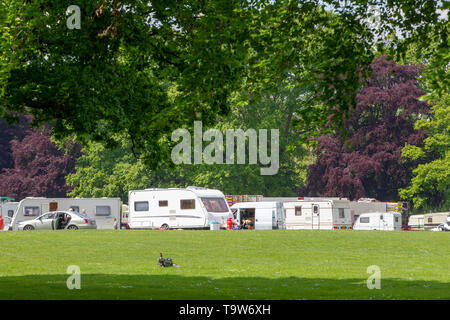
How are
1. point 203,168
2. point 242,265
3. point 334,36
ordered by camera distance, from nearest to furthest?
point 334,36, point 242,265, point 203,168

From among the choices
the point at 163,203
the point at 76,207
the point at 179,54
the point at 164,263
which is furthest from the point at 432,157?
the point at 179,54

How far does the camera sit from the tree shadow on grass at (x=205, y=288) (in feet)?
47.1

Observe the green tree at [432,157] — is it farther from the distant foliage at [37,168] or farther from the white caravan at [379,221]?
the distant foliage at [37,168]

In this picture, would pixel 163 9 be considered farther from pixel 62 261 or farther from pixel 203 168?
pixel 203 168

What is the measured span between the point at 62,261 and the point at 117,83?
8600 mm

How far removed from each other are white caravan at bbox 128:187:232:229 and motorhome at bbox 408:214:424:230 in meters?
24.1

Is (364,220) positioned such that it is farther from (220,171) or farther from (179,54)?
(179,54)

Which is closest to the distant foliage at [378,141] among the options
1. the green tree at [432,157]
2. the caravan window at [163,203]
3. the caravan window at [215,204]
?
the green tree at [432,157]

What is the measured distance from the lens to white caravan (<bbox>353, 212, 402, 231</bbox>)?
55.9 m

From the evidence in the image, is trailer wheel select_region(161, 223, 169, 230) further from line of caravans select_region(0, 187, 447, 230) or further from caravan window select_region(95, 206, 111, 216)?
caravan window select_region(95, 206, 111, 216)

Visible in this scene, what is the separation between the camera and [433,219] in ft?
221

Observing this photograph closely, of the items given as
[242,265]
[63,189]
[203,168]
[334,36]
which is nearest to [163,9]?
[334,36]

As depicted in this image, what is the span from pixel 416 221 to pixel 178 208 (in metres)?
27.3

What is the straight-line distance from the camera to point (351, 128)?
65.7 metres
